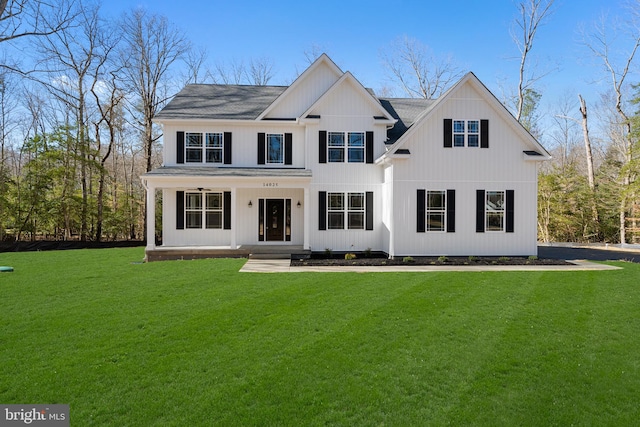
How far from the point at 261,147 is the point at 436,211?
7318mm

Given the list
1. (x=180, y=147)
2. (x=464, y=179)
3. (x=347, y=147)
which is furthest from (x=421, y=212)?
(x=180, y=147)

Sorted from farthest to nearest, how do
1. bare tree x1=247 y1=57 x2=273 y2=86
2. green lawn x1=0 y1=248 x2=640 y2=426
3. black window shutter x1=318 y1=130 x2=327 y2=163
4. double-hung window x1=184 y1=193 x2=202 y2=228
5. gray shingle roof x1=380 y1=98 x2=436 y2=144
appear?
bare tree x1=247 y1=57 x2=273 y2=86
gray shingle roof x1=380 y1=98 x2=436 y2=144
double-hung window x1=184 y1=193 x2=202 y2=228
black window shutter x1=318 y1=130 x2=327 y2=163
green lawn x1=0 y1=248 x2=640 y2=426

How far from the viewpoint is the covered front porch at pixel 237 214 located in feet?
47.2

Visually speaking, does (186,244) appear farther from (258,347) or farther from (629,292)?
(629,292)

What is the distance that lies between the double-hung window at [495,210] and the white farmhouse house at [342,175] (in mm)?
38

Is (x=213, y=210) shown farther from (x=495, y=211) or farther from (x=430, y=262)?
(x=495, y=211)

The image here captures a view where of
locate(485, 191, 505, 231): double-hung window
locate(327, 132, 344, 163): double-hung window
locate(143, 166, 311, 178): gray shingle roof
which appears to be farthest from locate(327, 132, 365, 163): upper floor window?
locate(485, 191, 505, 231): double-hung window

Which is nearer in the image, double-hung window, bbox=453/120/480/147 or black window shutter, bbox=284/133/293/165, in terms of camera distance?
double-hung window, bbox=453/120/480/147

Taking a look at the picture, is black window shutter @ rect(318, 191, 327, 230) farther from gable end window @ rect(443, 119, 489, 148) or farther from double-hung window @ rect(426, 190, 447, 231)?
gable end window @ rect(443, 119, 489, 148)

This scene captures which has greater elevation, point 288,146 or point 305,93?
point 305,93

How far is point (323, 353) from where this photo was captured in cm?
498

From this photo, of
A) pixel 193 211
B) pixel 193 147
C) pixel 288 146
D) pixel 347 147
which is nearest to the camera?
pixel 347 147

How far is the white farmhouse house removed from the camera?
1403 cm

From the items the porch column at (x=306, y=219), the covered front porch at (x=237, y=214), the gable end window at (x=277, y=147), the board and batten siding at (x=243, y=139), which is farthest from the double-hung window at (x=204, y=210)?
the porch column at (x=306, y=219)
